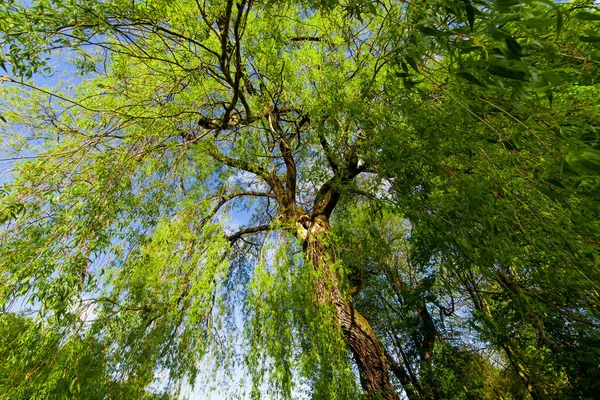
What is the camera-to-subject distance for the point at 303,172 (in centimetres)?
385

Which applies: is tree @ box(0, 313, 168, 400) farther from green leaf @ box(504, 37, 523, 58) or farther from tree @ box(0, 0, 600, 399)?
green leaf @ box(504, 37, 523, 58)

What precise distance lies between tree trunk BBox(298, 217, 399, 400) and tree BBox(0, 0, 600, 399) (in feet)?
0.07

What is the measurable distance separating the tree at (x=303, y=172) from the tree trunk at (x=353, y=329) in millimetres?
20

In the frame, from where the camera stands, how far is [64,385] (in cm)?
179

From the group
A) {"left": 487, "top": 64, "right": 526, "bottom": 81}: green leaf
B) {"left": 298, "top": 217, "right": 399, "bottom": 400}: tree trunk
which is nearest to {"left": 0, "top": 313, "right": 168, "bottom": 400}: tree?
{"left": 298, "top": 217, "right": 399, "bottom": 400}: tree trunk

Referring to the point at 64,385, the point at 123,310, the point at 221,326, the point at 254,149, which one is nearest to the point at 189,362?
the point at 221,326

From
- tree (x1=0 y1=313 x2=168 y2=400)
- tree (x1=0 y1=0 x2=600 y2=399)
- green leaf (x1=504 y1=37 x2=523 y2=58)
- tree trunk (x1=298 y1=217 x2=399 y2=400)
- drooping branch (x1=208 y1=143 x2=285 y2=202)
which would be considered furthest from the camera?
drooping branch (x1=208 y1=143 x2=285 y2=202)

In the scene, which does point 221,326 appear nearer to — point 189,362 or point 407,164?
point 189,362

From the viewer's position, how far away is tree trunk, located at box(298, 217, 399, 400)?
3006 millimetres

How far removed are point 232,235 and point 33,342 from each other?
115 inches

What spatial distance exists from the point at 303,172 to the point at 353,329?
1912mm

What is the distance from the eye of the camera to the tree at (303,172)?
1.28 metres

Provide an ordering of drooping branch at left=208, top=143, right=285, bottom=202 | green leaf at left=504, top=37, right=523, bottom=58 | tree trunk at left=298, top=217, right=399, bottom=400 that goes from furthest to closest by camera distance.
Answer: drooping branch at left=208, top=143, right=285, bottom=202, tree trunk at left=298, top=217, right=399, bottom=400, green leaf at left=504, top=37, right=523, bottom=58

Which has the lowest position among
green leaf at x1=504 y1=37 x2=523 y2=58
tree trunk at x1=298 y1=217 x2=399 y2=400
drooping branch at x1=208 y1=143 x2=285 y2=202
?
green leaf at x1=504 y1=37 x2=523 y2=58
